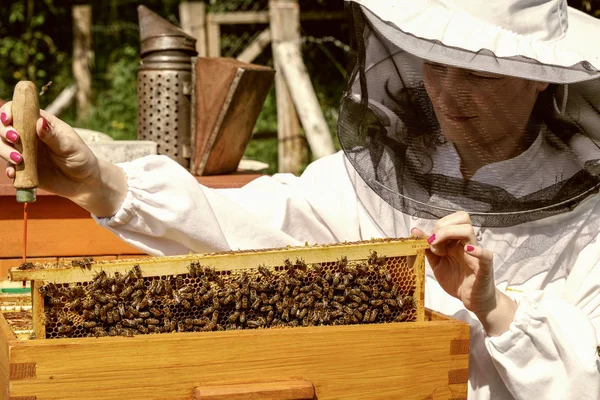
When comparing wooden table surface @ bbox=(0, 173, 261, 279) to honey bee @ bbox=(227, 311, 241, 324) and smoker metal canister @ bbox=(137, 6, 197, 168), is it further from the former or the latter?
honey bee @ bbox=(227, 311, 241, 324)

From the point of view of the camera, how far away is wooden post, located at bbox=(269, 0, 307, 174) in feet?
20.0

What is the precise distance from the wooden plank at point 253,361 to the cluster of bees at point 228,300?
0.10 meters

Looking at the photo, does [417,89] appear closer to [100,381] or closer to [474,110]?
[474,110]

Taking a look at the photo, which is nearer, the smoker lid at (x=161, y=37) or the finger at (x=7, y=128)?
the finger at (x=7, y=128)

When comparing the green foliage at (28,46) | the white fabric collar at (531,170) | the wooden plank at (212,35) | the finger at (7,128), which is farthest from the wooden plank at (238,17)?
the finger at (7,128)

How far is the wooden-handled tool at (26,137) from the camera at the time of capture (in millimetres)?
1577

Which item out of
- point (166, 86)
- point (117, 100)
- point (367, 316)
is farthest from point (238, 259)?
point (117, 100)

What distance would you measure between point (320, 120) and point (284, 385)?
429 centimetres

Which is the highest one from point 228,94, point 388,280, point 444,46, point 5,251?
point 444,46

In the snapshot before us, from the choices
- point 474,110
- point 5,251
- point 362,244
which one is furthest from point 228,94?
point 362,244

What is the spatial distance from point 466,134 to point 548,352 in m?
0.59

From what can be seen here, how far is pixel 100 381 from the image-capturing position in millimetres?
1442

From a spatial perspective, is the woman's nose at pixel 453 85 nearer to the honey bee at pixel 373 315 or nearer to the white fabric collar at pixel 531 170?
the white fabric collar at pixel 531 170

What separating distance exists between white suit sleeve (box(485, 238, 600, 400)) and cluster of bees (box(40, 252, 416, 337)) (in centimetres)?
25
